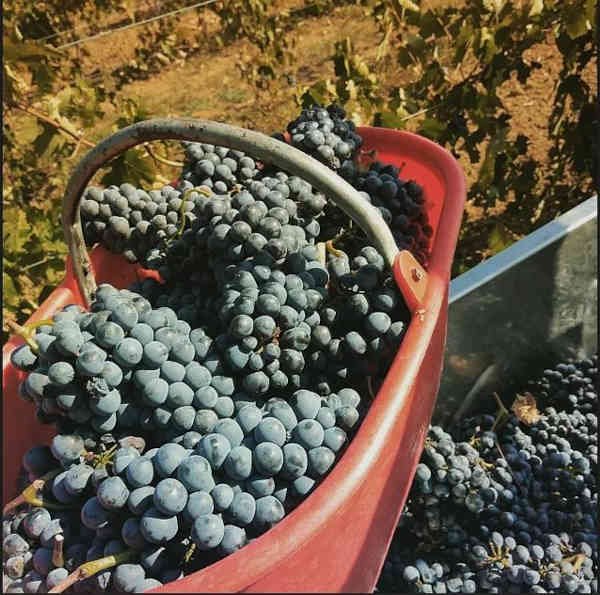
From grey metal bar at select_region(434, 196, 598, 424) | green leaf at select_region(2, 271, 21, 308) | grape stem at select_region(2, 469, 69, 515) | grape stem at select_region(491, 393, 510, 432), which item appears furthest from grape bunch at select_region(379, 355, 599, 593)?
green leaf at select_region(2, 271, 21, 308)

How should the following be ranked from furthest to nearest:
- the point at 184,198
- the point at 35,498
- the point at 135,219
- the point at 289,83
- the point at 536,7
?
the point at 289,83, the point at 536,7, the point at 135,219, the point at 184,198, the point at 35,498

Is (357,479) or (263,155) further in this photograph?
(263,155)

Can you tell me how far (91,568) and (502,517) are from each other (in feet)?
3.26

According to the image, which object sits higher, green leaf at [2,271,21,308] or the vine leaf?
green leaf at [2,271,21,308]

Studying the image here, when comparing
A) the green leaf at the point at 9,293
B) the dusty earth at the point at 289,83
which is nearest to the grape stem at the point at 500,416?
the dusty earth at the point at 289,83

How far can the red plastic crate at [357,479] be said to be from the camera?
2.06ft

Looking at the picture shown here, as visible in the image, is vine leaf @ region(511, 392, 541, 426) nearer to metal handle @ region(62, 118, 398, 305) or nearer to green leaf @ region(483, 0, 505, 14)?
metal handle @ region(62, 118, 398, 305)

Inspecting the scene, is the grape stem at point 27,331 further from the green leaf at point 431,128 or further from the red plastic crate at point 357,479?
the green leaf at point 431,128

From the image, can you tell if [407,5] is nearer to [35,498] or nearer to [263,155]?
[263,155]

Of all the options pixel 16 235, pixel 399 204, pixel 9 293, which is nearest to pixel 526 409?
pixel 399 204

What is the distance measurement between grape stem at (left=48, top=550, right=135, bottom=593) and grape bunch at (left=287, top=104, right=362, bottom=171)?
0.78m

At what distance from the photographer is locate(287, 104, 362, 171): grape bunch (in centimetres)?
120

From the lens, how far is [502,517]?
54.7 inches

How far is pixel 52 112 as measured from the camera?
1.99 metres
